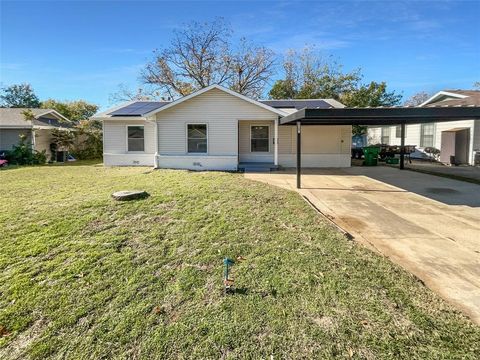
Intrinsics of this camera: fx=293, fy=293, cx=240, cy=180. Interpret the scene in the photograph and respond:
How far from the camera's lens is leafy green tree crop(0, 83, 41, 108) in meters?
46.8

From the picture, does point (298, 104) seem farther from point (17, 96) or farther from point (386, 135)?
point (17, 96)

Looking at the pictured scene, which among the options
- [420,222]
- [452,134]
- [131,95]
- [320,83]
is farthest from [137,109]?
[320,83]

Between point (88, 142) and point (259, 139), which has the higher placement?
point (88, 142)

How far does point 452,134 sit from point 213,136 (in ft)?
44.6

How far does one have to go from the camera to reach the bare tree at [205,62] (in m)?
27.3

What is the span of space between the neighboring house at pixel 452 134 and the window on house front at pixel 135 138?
15015 mm

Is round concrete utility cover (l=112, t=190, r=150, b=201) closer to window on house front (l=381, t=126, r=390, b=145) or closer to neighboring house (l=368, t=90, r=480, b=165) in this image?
neighboring house (l=368, t=90, r=480, b=165)

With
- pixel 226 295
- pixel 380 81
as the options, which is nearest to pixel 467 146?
pixel 380 81

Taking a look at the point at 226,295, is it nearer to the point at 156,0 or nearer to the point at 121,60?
the point at 156,0

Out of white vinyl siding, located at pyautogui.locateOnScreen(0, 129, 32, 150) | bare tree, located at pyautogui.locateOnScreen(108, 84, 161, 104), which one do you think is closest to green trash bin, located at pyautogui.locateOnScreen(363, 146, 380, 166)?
bare tree, located at pyautogui.locateOnScreen(108, 84, 161, 104)

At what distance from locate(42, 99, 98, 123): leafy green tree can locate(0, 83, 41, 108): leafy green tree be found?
19.0m

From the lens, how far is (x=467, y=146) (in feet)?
53.1

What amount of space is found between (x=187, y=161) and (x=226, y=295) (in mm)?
11122

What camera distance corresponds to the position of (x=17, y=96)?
155 feet
